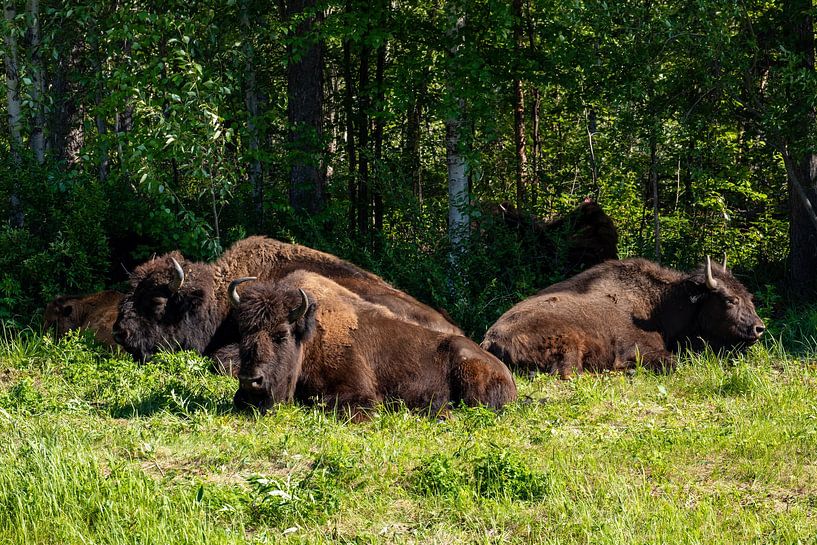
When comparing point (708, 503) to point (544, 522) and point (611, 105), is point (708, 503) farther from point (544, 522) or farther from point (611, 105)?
point (611, 105)

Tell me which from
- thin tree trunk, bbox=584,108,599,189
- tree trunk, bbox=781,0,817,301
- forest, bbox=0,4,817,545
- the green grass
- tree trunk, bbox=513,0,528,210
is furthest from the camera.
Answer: thin tree trunk, bbox=584,108,599,189

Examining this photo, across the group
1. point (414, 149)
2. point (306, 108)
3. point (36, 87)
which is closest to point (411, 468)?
point (36, 87)

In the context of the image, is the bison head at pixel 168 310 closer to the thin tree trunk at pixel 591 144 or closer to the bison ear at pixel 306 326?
the bison ear at pixel 306 326

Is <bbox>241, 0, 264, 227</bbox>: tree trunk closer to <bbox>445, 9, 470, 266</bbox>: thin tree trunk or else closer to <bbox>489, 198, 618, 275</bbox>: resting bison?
<bbox>445, 9, 470, 266</bbox>: thin tree trunk

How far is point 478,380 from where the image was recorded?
8211 mm

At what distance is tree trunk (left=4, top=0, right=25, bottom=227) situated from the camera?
40.2ft

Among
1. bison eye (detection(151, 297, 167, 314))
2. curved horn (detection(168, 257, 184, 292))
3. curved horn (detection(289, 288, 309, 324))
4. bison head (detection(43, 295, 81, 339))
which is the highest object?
curved horn (detection(168, 257, 184, 292))

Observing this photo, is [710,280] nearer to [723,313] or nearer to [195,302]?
[723,313]

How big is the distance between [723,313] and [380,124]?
24.7 ft

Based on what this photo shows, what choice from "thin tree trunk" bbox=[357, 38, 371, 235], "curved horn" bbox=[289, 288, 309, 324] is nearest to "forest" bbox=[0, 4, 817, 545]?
"curved horn" bbox=[289, 288, 309, 324]

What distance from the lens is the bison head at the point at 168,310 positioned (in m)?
10.2

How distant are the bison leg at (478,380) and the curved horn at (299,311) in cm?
148

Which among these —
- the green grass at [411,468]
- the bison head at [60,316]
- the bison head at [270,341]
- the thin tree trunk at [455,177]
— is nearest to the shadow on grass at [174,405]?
the green grass at [411,468]

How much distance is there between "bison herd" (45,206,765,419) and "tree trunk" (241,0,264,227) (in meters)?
2.73
